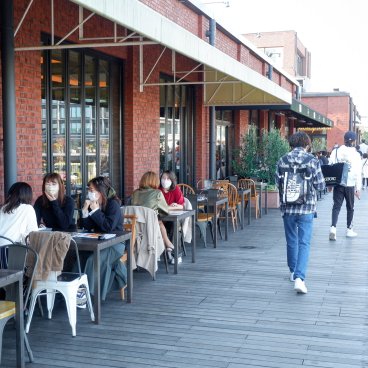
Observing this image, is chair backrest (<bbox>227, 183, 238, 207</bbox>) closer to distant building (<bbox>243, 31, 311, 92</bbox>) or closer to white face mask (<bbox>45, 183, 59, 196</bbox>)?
white face mask (<bbox>45, 183, 59, 196</bbox>)

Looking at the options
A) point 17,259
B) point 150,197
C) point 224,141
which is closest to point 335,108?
point 224,141

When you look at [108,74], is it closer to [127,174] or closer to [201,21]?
[127,174]

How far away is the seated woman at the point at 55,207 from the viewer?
254 inches

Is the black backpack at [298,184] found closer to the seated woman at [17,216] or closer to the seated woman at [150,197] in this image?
the seated woman at [150,197]

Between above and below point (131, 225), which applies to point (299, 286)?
below

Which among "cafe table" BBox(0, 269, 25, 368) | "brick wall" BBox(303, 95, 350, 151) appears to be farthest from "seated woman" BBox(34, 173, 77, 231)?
"brick wall" BBox(303, 95, 350, 151)

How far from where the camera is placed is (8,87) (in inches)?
249

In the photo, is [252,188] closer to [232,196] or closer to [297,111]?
[232,196]

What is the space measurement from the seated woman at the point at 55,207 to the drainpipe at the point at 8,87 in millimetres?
400

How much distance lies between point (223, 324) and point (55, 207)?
7.37ft

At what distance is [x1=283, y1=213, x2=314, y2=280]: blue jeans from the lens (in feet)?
21.7

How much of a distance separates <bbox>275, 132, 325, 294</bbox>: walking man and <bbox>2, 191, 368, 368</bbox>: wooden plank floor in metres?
0.48

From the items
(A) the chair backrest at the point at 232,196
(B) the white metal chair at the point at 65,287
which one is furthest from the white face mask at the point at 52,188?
(A) the chair backrest at the point at 232,196

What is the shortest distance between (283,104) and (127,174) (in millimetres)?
6853
